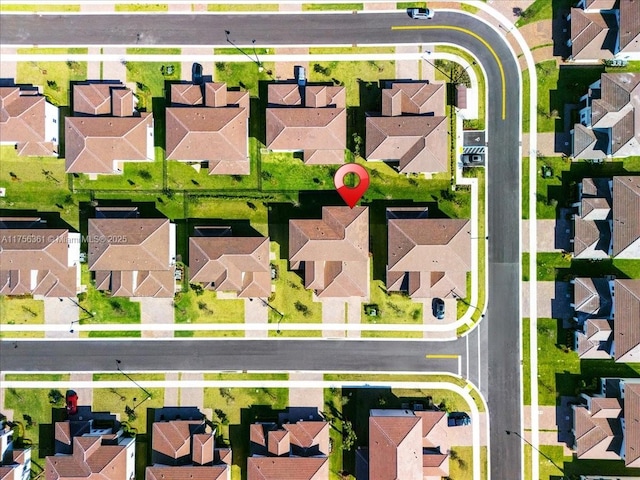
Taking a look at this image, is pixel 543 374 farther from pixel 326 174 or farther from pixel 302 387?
pixel 326 174

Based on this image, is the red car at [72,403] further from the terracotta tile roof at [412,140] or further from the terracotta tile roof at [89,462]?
Result: the terracotta tile roof at [412,140]

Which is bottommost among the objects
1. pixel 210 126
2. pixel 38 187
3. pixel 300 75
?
pixel 38 187

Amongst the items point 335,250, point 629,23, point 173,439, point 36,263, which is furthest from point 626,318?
point 36,263

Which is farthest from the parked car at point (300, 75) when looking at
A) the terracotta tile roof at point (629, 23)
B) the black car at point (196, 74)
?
the terracotta tile roof at point (629, 23)

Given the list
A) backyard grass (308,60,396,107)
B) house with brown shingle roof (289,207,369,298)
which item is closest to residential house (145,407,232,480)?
house with brown shingle roof (289,207,369,298)

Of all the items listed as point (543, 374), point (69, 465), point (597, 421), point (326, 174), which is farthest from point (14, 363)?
point (597, 421)

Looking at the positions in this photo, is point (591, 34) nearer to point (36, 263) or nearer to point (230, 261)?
point (230, 261)
